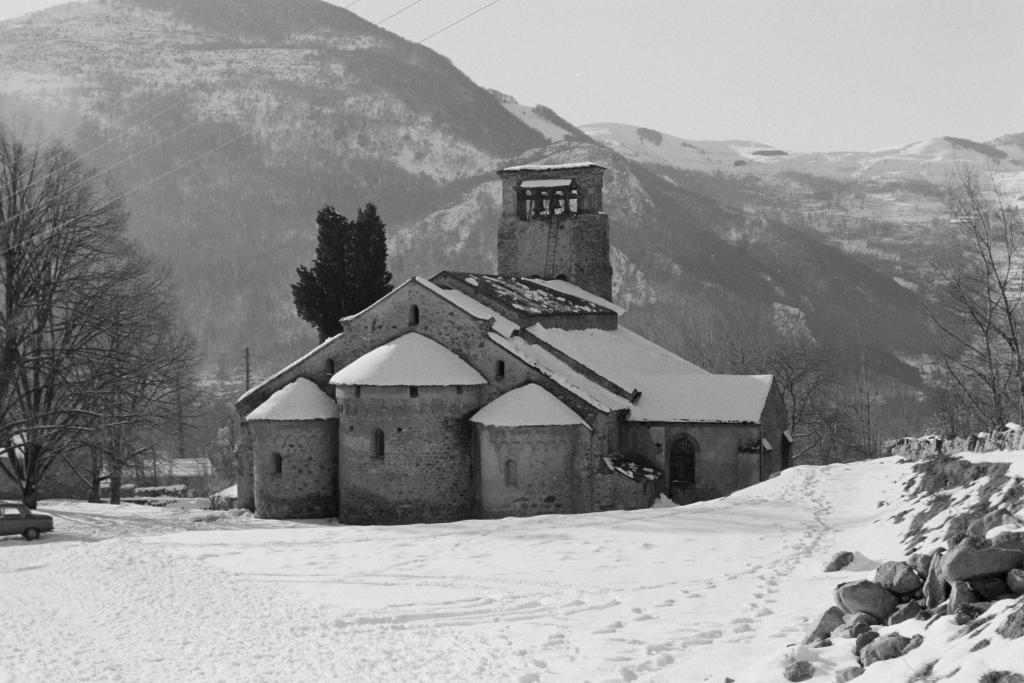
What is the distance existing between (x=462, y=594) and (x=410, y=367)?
45.3 feet

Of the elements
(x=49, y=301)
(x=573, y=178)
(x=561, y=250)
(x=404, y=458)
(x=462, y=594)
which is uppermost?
(x=573, y=178)

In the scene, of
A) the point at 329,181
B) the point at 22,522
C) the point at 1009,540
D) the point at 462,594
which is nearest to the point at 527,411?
the point at 22,522

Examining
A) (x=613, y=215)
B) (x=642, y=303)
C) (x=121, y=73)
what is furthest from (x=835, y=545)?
(x=121, y=73)

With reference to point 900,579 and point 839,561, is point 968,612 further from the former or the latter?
point 839,561

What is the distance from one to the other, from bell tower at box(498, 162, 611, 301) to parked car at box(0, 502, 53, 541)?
770 inches

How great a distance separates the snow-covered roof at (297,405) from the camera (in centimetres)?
3120

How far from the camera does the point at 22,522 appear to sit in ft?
86.9

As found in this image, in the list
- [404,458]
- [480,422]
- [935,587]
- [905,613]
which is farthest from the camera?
[404,458]

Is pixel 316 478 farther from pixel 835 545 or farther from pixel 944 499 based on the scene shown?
pixel 944 499

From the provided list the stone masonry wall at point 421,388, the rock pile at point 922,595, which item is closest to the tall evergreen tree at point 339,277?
the stone masonry wall at point 421,388

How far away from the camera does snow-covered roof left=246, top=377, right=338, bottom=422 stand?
31.2m

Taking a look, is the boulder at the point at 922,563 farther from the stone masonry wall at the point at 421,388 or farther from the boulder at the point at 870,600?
the stone masonry wall at the point at 421,388

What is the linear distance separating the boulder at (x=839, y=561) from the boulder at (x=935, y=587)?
15.4ft

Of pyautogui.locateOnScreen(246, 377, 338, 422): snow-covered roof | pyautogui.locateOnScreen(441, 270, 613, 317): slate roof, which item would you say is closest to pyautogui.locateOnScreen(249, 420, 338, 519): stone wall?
pyautogui.locateOnScreen(246, 377, 338, 422): snow-covered roof
